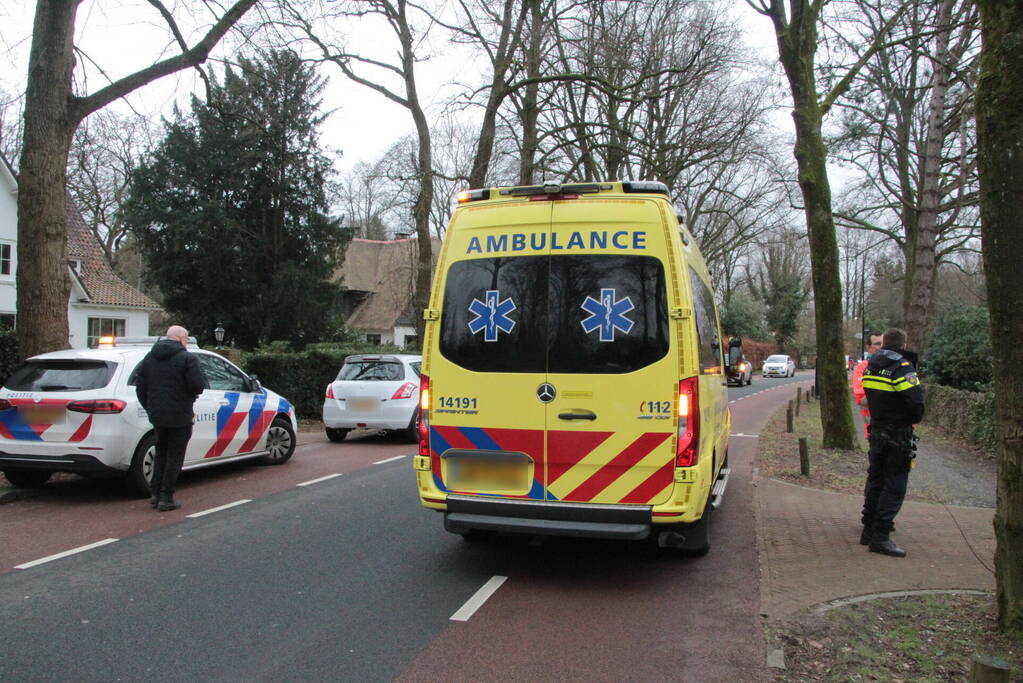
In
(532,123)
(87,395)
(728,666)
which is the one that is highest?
(532,123)

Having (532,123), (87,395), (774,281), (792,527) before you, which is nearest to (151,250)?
(532,123)

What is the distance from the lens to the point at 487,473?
207 inches

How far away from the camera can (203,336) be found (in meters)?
31.2

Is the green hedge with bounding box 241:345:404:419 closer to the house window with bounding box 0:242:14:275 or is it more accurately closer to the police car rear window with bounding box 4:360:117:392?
the police car rear window with bounding box 4:360:117:392

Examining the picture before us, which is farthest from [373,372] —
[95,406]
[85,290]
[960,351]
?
[85,290]

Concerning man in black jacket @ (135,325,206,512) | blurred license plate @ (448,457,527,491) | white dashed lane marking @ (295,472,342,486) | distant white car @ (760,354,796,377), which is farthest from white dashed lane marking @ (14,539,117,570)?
distant white car @ (760,354,796,377)

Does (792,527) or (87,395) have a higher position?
(87,395)

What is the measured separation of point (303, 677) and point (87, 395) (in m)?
4.97

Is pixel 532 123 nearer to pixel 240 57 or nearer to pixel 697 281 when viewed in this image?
pixel 240 57

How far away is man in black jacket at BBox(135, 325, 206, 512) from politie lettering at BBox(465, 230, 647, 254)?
354 cm

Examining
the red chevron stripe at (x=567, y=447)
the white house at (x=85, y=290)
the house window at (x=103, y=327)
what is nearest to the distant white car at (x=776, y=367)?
the white house at (x=85, y=290)

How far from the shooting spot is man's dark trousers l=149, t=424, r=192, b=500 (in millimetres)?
7340

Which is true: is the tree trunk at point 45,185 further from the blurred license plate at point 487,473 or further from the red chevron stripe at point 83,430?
the blurred license plate at point 487,473

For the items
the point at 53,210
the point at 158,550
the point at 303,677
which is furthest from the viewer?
the point at 53,210
